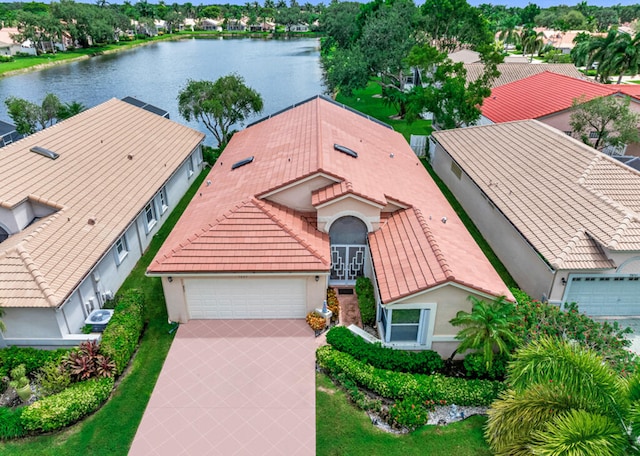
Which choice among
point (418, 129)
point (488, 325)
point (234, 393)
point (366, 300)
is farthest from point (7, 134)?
point (418, 129)

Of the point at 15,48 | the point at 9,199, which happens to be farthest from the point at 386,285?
the point at 15,48

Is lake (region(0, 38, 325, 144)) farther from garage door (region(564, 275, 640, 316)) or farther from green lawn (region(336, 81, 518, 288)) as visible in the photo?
garage door (region(564, 275, 640, 316))

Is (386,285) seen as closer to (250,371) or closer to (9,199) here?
(250,371)

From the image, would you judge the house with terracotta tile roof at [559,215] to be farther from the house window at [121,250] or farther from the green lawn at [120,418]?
the house window at [121,250]

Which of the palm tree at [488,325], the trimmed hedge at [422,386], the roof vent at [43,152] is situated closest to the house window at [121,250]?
the roof vent at [43,152]

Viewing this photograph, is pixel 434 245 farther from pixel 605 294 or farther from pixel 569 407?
pixel 569 407

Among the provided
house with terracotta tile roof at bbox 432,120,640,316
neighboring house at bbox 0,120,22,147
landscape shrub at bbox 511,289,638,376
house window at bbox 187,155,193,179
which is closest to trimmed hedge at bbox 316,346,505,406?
landscape shrub at bbox 511,289,638,376
